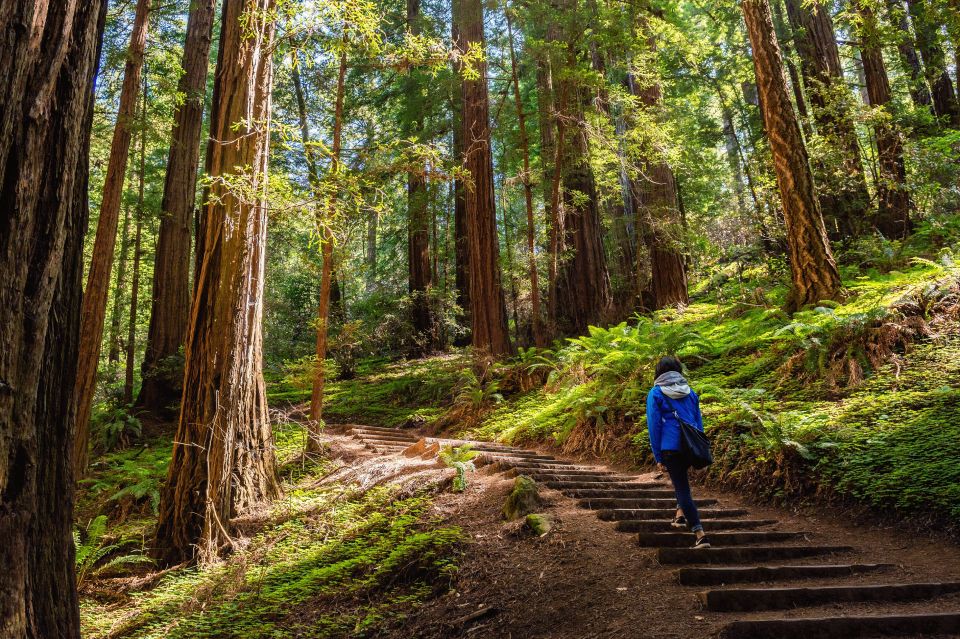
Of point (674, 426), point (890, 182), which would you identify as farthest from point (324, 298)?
point (890, 182)

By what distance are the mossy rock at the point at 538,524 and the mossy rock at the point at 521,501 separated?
154 mm

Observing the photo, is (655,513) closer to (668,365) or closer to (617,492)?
(617,492)

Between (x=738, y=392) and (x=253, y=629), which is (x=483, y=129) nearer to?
(x=738, y=392)

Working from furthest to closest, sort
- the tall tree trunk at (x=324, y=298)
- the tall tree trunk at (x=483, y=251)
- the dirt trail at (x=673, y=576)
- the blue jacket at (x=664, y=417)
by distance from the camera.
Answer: the tall tree trunk at (x=483, y=251), the tall tree trunk at (x=324, y=298), the blue jacket at (x=664, y=417), the dirt trail at (x=673, y=576)

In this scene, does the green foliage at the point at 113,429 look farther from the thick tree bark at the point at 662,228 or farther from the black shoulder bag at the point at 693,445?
the thick tree bark at the point at 662,228

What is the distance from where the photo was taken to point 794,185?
820cm

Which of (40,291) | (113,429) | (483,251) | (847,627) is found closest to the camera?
(40,291)

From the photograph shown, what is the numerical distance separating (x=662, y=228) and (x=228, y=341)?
948 centimetres

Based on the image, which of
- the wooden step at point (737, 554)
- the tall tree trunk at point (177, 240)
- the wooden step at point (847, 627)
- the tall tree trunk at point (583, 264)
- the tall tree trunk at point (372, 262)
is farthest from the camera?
the tall tree trunk at point (372, 262)

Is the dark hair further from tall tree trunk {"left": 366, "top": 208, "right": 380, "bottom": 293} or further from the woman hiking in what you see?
tall tree trunk {"left": 366, "top": 208, "right": 380, "bottom": 293}

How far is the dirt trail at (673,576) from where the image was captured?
310 centimetres

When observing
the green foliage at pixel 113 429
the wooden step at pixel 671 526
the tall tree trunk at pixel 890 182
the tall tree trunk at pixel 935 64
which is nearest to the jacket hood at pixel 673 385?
the wooden step at pixel 671 526

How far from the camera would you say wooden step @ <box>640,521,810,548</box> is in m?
4.25

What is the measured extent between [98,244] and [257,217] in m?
3.37
